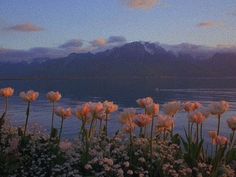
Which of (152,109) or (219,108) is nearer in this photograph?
(152,109)

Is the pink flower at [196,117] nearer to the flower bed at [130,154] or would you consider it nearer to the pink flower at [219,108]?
the flower bed at [130,154]

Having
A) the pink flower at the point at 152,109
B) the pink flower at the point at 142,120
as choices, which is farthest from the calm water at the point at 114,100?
the pink flower at the point at 142,120

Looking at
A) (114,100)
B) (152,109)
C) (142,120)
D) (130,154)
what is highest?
(152,109)

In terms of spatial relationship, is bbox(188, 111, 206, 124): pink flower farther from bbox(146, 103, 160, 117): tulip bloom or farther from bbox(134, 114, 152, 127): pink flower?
bbox(134, 114, 152, 127): pink flower

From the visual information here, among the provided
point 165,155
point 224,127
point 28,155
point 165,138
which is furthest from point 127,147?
point 224,127

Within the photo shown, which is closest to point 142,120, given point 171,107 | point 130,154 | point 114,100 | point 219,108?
point 130,154

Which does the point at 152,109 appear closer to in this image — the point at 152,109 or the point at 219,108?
the point at 152,109

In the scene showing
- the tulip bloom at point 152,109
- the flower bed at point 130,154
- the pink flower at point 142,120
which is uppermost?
the tulip bloom at point 152,109

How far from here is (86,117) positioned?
29.3ft

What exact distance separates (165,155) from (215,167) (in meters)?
0.95

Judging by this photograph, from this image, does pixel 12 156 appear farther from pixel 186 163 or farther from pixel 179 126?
pixel 179 126

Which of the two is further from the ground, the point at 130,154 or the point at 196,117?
the point at 196,117

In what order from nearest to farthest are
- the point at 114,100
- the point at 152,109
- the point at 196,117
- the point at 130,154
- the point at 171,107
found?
the point at 130,154
the point at 152,109
the point at 196,117
the point at 171,107
the point at 114,100

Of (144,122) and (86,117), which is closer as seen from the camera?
(144,122)
